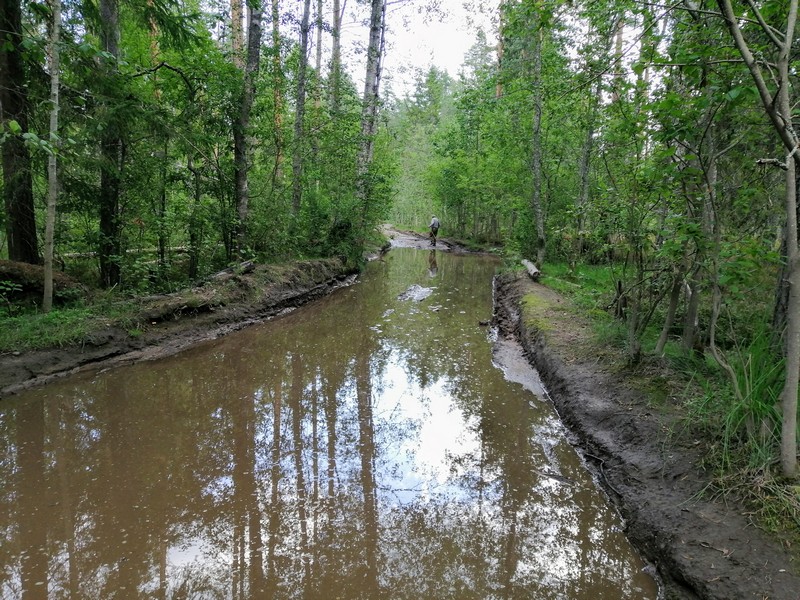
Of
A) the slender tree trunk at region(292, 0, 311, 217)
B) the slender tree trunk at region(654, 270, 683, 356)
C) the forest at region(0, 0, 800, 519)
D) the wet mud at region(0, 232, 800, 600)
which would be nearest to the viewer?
the wet mud at region(0, 232, 800, 600)

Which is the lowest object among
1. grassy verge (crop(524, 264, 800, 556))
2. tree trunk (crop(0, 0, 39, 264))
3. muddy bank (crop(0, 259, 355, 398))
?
muddy bank (crop(0, 259, 355, 398))

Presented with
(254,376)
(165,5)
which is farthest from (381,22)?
(254,376)

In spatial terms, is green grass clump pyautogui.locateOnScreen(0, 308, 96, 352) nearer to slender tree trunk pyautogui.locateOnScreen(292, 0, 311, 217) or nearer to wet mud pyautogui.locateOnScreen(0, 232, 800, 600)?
wet mud pyautogui.locateOnScreen(0, 232, 800, 600)

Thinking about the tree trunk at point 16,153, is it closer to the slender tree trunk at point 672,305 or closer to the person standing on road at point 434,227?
the slender tree trunk at point 672,305

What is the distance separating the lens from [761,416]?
3656 millimetres

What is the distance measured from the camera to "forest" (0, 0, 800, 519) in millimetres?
3900

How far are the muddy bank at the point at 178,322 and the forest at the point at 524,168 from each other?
79 centimetres

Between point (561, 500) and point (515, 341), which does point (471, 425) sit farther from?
point (515, 341)

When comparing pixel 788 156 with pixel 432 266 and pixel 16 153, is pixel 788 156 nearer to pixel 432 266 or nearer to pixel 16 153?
pixel 16 153

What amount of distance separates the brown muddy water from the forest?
1557mm

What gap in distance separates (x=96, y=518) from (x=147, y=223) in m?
6.86

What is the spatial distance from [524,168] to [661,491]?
15.7 m

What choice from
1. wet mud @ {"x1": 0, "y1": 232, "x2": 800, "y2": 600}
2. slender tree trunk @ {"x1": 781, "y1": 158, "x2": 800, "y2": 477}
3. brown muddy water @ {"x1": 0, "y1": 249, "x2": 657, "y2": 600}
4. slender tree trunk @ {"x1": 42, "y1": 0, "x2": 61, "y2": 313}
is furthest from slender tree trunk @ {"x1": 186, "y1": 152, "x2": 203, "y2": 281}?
slender tree trunk @ {"x1": 781, "y1": 158, "x2": 800, "y2": 477}

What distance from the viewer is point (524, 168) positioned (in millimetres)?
17953
